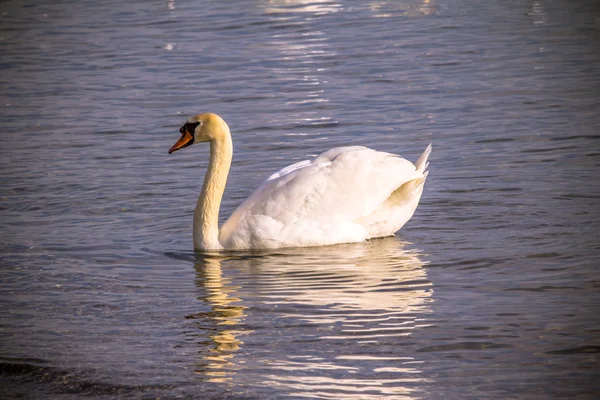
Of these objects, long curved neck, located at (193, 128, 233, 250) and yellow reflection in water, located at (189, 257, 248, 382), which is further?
long curved neck, located at (193, 128, 233, 250)

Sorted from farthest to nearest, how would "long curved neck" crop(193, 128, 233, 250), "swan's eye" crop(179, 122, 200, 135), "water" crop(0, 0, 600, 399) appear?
"swan's eye" crop(179, 122, 200, 135)
"long curved neck" crop(193, 128, 233, 250)
"water" crop(0, 0, 600, 399)

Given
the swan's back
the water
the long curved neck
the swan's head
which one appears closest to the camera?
the water

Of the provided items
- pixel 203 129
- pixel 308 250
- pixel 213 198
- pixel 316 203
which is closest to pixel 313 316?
pixel 308 250

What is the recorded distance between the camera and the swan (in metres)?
9.55

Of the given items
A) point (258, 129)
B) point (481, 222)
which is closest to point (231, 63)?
point (258, 129)

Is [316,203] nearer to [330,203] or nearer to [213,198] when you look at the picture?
[330,203]

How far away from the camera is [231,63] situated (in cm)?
2022

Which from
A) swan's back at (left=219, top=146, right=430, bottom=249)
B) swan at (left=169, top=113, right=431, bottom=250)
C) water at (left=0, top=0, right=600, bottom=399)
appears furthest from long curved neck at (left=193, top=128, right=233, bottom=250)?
water at (left=0, top=0, right=600, bottom=399)

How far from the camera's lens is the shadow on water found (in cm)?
629

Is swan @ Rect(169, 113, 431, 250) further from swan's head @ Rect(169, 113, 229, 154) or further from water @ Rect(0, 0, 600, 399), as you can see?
water @ Rect(0, 0, 600, 399)

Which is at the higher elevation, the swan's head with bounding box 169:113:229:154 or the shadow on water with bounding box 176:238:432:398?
the swan's head with bounding box 169:113:229:154

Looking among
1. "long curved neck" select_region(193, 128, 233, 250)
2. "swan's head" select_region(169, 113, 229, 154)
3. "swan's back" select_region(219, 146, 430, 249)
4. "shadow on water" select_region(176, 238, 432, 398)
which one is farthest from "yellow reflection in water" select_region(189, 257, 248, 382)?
"swan's head" select_region(169, 113, 229, 154)

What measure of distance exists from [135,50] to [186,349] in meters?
16.5

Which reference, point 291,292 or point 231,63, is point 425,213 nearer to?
point 291,292
